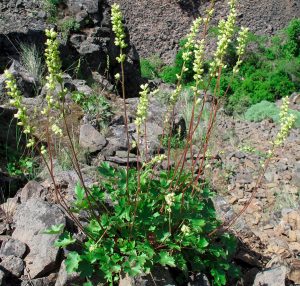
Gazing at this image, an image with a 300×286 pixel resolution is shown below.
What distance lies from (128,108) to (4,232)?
411 centimetres

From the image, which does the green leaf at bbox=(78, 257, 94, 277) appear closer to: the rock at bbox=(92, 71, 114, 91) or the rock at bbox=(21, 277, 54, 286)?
the rock at bbox=(21, 277, 54, 286)

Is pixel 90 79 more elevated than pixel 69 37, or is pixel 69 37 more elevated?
pixel 69 37

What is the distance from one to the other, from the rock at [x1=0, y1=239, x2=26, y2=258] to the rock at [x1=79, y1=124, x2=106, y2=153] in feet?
7.33

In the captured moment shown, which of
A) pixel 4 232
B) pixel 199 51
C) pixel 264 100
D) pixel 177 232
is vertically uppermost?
pixel 199 51

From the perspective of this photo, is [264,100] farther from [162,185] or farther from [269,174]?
[162,185]

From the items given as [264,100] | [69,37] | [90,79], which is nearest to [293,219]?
[90,79]

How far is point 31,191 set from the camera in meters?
3.82

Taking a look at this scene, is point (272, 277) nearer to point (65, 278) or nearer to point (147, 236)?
point (147, 236)

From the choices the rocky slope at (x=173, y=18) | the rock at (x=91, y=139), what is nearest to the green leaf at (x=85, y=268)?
the rock at (x=91, y=139)

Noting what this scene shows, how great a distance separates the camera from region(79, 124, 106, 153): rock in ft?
17.8

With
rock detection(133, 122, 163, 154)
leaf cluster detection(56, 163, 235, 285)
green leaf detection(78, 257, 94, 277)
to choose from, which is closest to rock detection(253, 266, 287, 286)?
leaf cluster detection(56, 163, 235, 285)

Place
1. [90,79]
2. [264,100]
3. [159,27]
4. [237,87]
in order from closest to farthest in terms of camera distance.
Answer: [90,79]
[264,100]
[237,87]
[159,27]

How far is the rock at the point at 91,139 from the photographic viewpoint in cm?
541

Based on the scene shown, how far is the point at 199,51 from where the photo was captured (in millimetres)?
2605
